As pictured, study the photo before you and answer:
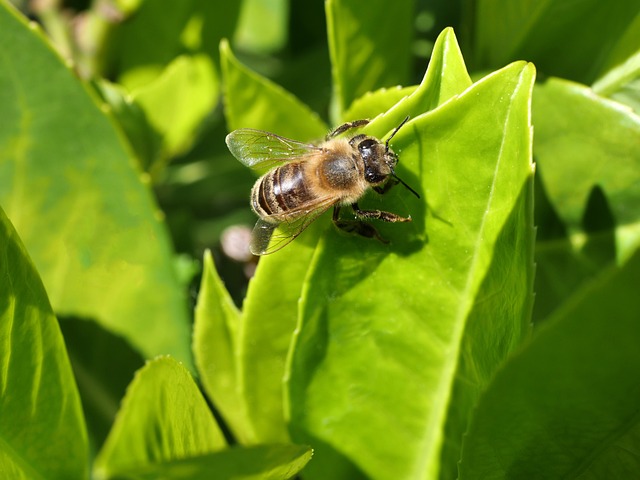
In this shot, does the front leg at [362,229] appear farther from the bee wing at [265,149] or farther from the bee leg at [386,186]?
the bee wing at [265,149]

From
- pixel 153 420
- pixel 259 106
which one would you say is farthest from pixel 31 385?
pixel 259 106

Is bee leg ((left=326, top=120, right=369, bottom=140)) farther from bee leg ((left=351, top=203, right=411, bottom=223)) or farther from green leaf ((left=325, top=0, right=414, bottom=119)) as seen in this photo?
bee leg ((left=351, top=203, right=411, bottom=223))

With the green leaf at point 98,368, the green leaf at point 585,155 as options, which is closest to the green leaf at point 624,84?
the green leaf at point 585,155

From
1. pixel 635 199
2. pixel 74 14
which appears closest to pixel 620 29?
pixel 635 199

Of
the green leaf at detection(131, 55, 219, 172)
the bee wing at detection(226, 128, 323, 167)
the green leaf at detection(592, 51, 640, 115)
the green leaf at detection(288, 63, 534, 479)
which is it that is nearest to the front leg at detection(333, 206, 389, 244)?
the green leaf at detection(288, 63, 534, 479)

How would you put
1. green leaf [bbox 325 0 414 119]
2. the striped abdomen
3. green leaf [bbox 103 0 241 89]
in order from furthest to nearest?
green leaf [bbox 103 0 241 89]
the striped abdomen
green leaf [bbox 325 0 414 119]

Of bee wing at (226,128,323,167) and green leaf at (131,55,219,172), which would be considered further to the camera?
green leaf at (131,55,219,172)

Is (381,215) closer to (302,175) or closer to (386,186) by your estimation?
(386,186)

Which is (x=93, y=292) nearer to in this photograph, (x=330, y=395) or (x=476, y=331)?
(x=330, y=395)
